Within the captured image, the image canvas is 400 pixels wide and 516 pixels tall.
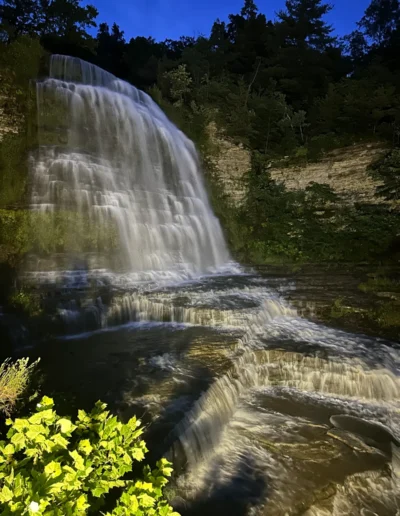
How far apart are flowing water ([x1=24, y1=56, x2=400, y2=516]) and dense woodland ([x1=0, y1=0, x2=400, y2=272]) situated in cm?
149

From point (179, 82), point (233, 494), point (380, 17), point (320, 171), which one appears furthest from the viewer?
point (380, 17)

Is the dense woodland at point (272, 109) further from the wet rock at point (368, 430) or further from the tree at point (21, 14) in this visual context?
the wet rock at point (368, 430)

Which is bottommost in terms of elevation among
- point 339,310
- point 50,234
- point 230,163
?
point 339,310

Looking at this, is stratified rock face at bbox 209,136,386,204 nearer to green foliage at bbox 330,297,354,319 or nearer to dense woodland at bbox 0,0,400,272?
dense woodland at bbox 0,0,400,272

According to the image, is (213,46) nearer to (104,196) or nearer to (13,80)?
(13,80)

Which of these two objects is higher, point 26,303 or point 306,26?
point 306,26

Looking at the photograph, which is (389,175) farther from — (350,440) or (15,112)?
(15,112)

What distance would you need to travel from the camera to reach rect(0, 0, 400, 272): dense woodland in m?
10.8

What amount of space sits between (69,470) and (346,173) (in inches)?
536

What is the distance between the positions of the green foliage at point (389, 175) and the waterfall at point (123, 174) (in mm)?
6216

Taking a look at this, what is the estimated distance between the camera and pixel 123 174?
36.8 feet

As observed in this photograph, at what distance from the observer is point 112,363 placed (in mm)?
4906

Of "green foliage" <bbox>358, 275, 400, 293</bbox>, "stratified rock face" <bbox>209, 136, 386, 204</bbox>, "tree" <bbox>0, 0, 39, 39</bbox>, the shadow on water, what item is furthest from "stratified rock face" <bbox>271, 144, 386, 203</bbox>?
"tree" <bbox>0, 0, 39, 39</bbox>

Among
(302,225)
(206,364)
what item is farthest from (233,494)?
(302,225)
